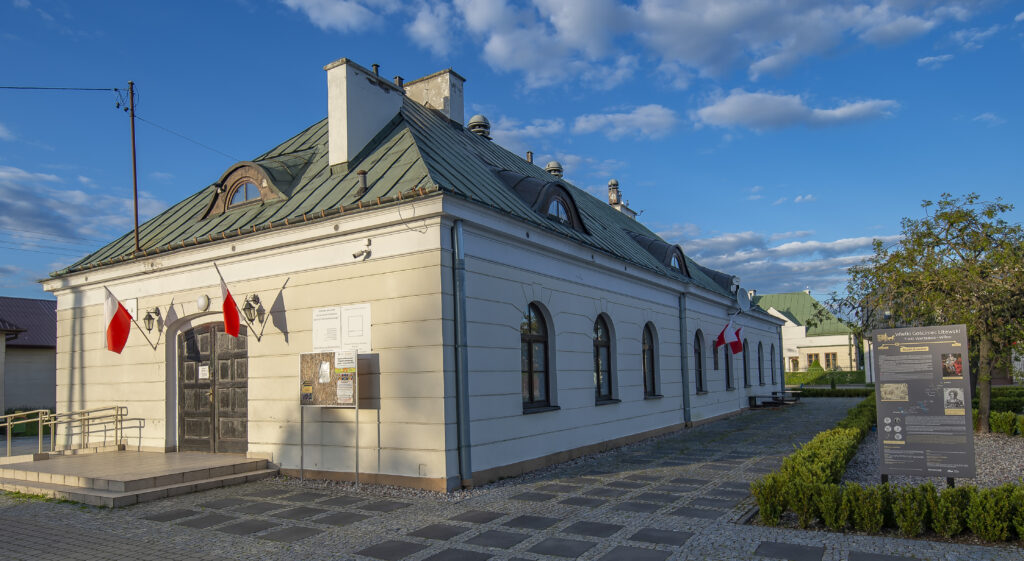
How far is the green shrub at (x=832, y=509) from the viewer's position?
716 centimetres

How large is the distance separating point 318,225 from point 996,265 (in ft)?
45.0

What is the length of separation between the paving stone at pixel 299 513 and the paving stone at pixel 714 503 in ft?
15.9

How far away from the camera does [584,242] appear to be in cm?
1375

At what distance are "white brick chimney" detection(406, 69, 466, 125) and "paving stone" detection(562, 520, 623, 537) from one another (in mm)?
12592

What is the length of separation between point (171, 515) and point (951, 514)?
29.5 ft

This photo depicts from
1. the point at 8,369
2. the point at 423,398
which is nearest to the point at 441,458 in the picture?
the point at 423,398

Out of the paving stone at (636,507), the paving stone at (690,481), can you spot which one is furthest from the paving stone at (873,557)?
the paving stone at (690,481)

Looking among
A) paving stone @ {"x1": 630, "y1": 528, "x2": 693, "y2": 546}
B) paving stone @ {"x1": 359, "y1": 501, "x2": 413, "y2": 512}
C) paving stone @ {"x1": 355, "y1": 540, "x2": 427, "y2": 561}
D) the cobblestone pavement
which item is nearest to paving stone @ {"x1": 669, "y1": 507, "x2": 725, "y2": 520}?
the cobblestone pavement

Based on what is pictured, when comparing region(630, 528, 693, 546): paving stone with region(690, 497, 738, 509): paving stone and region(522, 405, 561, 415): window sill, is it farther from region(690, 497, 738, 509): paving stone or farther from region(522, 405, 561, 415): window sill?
region(522, 405, 561, 415): window sill

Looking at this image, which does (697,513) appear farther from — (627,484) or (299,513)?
(299,513)

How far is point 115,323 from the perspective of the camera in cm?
1393

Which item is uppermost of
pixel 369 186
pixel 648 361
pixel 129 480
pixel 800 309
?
pixel 369 186

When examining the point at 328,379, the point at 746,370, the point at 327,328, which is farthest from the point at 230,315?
the point at 746,370

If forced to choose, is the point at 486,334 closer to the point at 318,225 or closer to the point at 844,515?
the point at 318,225
